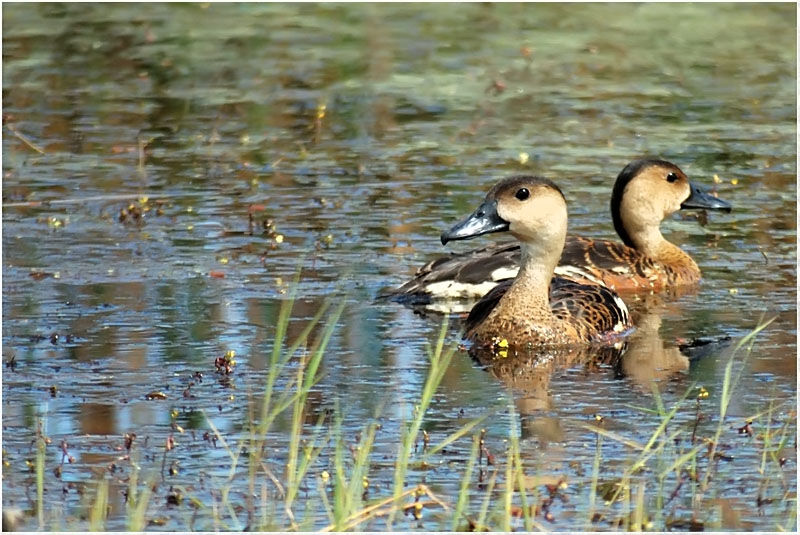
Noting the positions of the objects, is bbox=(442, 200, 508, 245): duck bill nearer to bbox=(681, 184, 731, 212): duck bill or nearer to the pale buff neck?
the pale buff neck

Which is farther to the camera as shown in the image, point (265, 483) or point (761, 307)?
point (761, 307)

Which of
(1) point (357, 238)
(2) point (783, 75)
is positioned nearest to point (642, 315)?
(1) point (357, 238)

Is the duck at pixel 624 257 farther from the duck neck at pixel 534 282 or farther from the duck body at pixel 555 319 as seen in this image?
the duck neck at pixel 534 282

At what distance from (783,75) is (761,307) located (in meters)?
8.00

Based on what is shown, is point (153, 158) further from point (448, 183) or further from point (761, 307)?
point (761, 307)

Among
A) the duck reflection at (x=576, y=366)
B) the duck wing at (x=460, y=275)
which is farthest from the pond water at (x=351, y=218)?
the duck wing at (x=460, y=275)

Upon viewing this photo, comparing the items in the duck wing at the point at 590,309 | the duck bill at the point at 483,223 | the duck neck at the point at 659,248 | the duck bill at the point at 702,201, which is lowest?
the duck neck at the point at 659,248

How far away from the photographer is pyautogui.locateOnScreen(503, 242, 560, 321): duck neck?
29.9 feet

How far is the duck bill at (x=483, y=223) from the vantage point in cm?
908

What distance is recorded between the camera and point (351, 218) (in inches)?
469

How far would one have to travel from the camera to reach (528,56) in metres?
18.4

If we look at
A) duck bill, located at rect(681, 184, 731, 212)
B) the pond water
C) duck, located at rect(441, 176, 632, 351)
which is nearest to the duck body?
duck, located at rect(441, 176, 632, 351)

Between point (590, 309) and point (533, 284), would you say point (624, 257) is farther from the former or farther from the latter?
point (533, 284)

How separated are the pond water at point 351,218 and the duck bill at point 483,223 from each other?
2.09 feet
